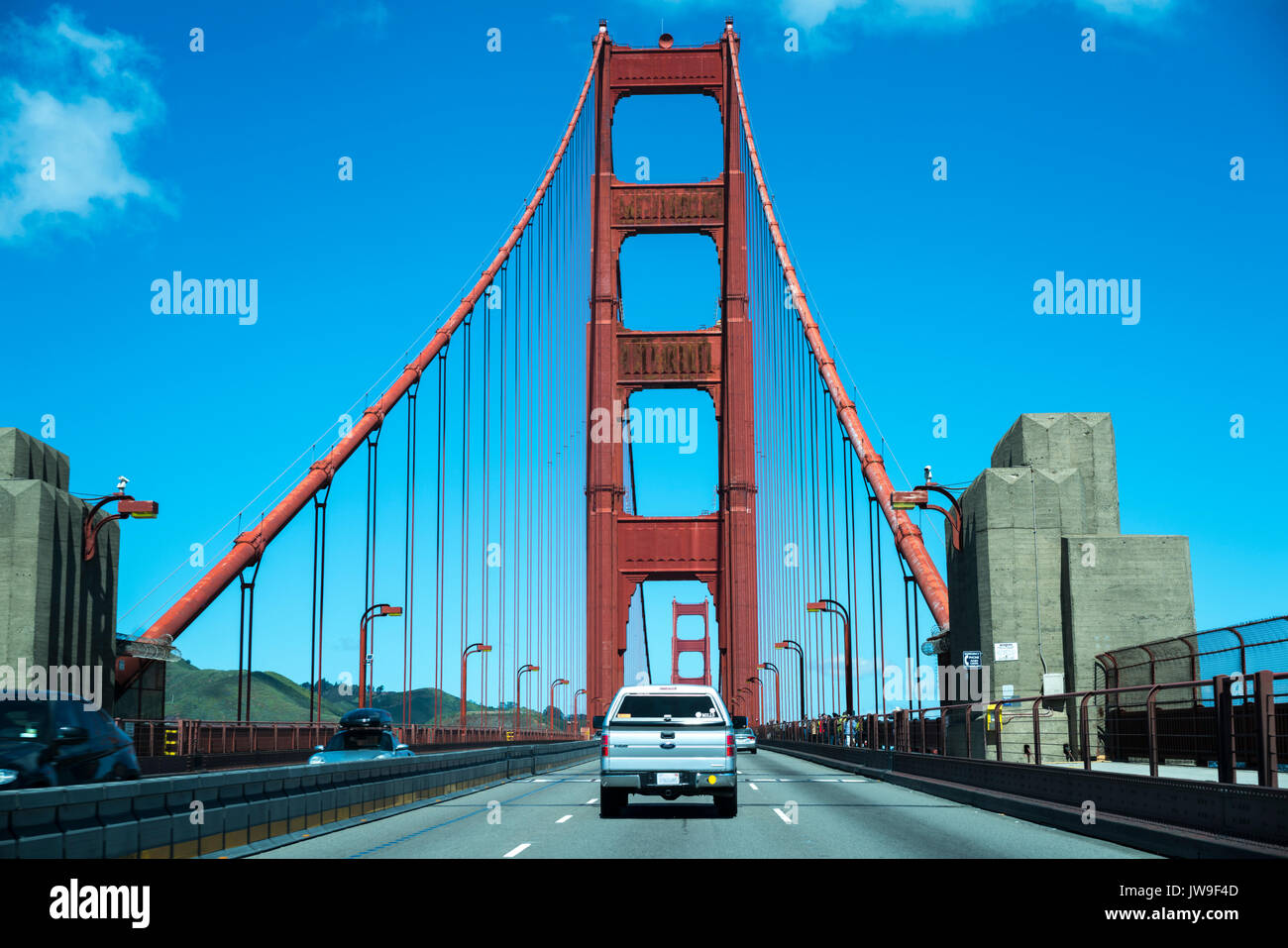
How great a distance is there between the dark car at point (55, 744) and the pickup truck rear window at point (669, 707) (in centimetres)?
667

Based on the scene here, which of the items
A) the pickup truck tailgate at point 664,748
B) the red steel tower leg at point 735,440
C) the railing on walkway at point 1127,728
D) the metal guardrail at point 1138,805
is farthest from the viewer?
the red steel tower leg at point 735,440

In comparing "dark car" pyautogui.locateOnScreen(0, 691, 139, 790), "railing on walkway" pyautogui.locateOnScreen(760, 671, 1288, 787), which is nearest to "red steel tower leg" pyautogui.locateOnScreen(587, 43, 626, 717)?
"railing on walkway" pyautogui.locateOnScreen(760, 671, 1288, 787)

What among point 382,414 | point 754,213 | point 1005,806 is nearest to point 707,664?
point 754,213

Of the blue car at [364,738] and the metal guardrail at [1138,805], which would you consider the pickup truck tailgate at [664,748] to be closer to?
the metal guardrail at [1138,805]

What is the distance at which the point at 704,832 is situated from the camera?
49.1 feet

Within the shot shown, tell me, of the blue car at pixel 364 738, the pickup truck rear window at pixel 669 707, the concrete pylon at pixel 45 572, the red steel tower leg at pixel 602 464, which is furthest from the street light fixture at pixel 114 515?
the red steel tower leg at pixel 602 464

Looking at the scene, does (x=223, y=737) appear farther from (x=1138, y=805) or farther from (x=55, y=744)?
(x=1138, y=805)

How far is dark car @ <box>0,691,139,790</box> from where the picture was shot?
40.1 ft

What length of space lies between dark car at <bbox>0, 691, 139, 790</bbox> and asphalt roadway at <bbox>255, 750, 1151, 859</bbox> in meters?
2.04

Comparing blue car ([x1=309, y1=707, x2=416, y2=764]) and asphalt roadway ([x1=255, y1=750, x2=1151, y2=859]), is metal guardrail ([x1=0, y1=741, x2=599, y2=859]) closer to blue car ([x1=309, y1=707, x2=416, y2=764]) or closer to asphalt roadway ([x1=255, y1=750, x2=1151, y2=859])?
asphalt roadway ([x1=255, y1=750, x2=1151, y2=859])

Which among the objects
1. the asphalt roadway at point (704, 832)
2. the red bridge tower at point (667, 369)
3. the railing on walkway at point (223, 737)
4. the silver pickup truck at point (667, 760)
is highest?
the red bridge tower at point (667, 369)

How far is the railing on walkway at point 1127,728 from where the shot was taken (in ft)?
39.7

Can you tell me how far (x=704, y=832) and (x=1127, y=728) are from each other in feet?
28.5

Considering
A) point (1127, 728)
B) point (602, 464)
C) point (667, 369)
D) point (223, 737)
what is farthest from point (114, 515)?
point (667, 369)
